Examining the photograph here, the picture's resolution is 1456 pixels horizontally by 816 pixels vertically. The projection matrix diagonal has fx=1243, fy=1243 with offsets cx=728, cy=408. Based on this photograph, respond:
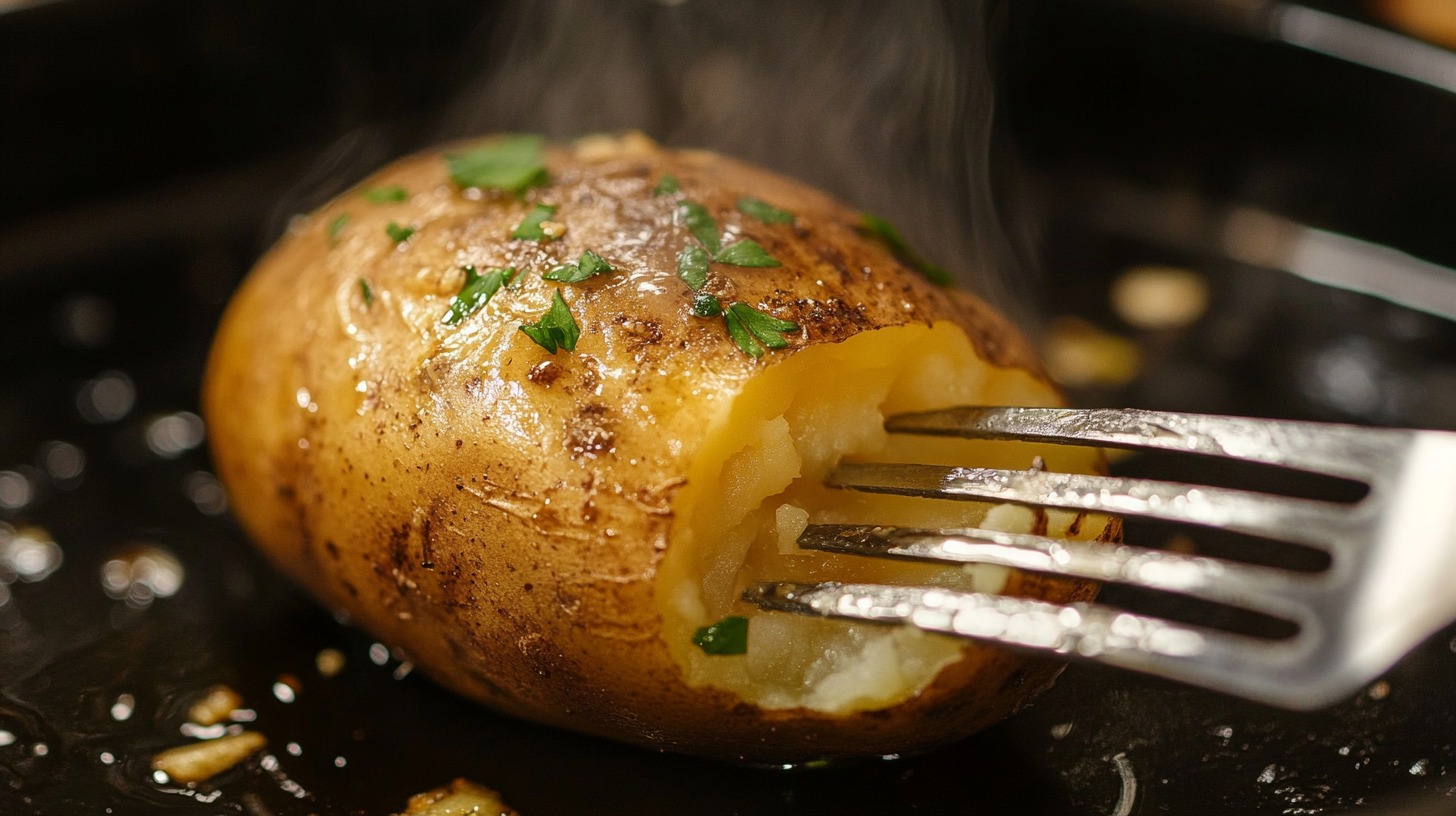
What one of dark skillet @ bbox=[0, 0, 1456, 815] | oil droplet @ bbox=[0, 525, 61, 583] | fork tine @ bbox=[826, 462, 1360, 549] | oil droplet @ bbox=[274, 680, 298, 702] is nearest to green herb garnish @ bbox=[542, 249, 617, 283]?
fork tine @ bbox=[826, 462, 1360, 549]

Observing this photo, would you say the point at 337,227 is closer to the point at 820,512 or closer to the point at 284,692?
the point at 284,692

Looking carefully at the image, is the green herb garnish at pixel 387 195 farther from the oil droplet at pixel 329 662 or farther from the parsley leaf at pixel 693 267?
the oil droplet at pixel 329 662

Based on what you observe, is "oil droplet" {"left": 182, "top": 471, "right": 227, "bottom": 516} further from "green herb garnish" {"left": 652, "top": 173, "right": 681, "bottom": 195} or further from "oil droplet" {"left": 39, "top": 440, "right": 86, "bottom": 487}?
"green herb garnish" {"left": 652, "top": 173, "right": 681, "bottom": 195}

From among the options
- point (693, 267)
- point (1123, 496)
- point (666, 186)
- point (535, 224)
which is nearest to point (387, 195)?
point (535, 224)

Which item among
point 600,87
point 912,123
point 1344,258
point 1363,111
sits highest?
point 1363,111

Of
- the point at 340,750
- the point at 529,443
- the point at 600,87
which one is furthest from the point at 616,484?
the point at 600,87

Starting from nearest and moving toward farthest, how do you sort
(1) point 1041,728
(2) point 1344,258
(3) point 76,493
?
1. (1) point 1041,728
2. (3) point 76,493
3. (2) point 1344,258

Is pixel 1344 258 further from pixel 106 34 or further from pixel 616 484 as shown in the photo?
pixel 106 34

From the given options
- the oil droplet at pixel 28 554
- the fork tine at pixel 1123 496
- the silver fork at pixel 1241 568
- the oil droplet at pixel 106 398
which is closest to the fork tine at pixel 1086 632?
the silver fork at pixel 1241 568
